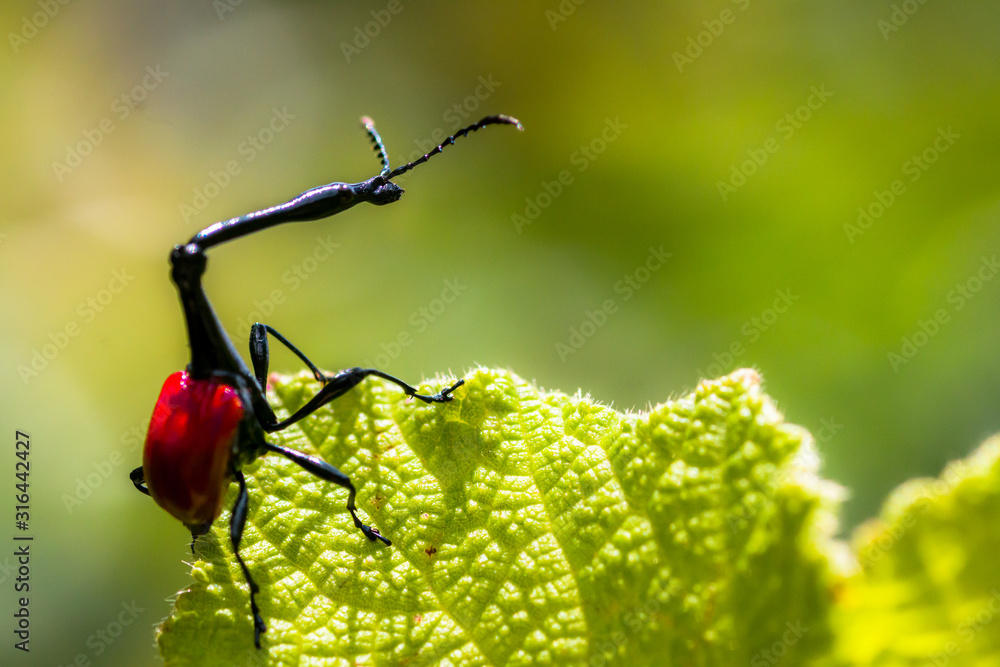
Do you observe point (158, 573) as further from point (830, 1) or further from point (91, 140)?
point (830, 1)

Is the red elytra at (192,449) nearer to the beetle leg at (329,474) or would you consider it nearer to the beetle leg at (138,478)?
the beetle leg at (329,474)

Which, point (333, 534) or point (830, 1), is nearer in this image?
point (333, 534)

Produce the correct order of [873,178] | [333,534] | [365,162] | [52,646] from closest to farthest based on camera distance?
[333,534]
[52,646]
[873,178]
[365,162]

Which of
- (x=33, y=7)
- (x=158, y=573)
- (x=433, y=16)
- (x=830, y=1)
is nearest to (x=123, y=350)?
(x=158, y=573)

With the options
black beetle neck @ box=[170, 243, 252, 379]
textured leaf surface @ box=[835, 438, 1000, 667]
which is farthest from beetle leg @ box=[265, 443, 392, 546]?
textured leaf surface @ box=[835, 438, 1000, 667]

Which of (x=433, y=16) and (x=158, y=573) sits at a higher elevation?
(x=433, y=16)

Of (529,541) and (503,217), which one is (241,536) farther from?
(503,217)

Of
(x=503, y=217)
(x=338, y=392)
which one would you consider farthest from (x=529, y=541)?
(x=503, y=217)
